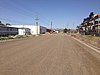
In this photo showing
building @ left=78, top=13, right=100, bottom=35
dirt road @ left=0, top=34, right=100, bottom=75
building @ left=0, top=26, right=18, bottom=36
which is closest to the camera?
dirt road @ left=0, top=34, right=100, bottom=75

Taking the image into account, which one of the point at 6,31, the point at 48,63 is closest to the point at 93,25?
the point at 6,31

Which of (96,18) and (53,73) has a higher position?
(96,18)

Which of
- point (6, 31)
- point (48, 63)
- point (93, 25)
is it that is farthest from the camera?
point (93, 25)

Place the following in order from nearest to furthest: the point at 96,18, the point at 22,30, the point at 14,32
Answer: the point at 14,32 < the point at 96,18 < the point at 22,30

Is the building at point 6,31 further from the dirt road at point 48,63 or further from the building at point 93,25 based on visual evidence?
the dirt road at point 48,63

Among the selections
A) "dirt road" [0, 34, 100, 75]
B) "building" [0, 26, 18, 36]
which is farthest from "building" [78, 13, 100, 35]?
"dirt road" [0, 34, 100, 75]

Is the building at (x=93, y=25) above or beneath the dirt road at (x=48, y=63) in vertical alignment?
above

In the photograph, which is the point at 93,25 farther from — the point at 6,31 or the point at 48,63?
the point at 48,63

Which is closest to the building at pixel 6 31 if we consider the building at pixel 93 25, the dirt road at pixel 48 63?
the building at pixel 93 25

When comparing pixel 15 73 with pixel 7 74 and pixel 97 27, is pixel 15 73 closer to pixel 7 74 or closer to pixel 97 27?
pixel 7 74

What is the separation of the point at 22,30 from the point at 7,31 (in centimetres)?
2807

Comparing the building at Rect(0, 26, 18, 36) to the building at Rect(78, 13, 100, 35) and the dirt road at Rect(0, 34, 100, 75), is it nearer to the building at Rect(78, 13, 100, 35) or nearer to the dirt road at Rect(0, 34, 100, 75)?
the building at Rect(78, 13, 100, 35)

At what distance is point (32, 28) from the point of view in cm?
12075

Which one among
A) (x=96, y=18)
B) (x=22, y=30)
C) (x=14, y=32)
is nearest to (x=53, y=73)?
(x=14, y=32)
